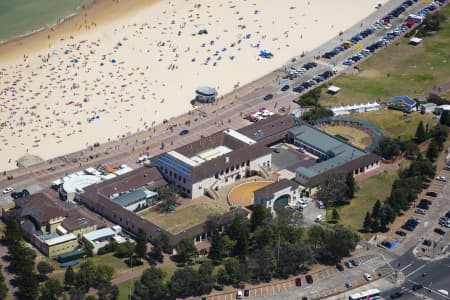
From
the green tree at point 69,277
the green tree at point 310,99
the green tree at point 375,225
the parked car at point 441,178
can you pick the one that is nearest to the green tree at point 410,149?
the parked car at point 441,178

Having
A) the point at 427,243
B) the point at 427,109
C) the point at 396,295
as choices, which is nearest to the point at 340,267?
the point at 396,295

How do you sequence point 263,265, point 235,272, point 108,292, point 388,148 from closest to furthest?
point 108,292
point 235,272
point 263,265
point 388,148

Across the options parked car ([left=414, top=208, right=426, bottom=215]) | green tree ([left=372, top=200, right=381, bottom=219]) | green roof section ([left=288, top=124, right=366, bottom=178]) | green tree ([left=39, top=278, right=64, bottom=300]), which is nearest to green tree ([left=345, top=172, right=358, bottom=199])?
green roof section ([left=288, top=124, right=366, bottom=178])

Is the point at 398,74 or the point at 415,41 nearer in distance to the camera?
the point at 398,74

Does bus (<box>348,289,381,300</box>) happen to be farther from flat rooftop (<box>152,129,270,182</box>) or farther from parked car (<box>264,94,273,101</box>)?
parked car (<box>264,94,273,101</box>)

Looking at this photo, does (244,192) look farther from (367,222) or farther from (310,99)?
(310,99)

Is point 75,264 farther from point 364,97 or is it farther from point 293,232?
→ point 364,97

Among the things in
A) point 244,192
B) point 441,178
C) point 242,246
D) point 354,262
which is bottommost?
point 354,262
